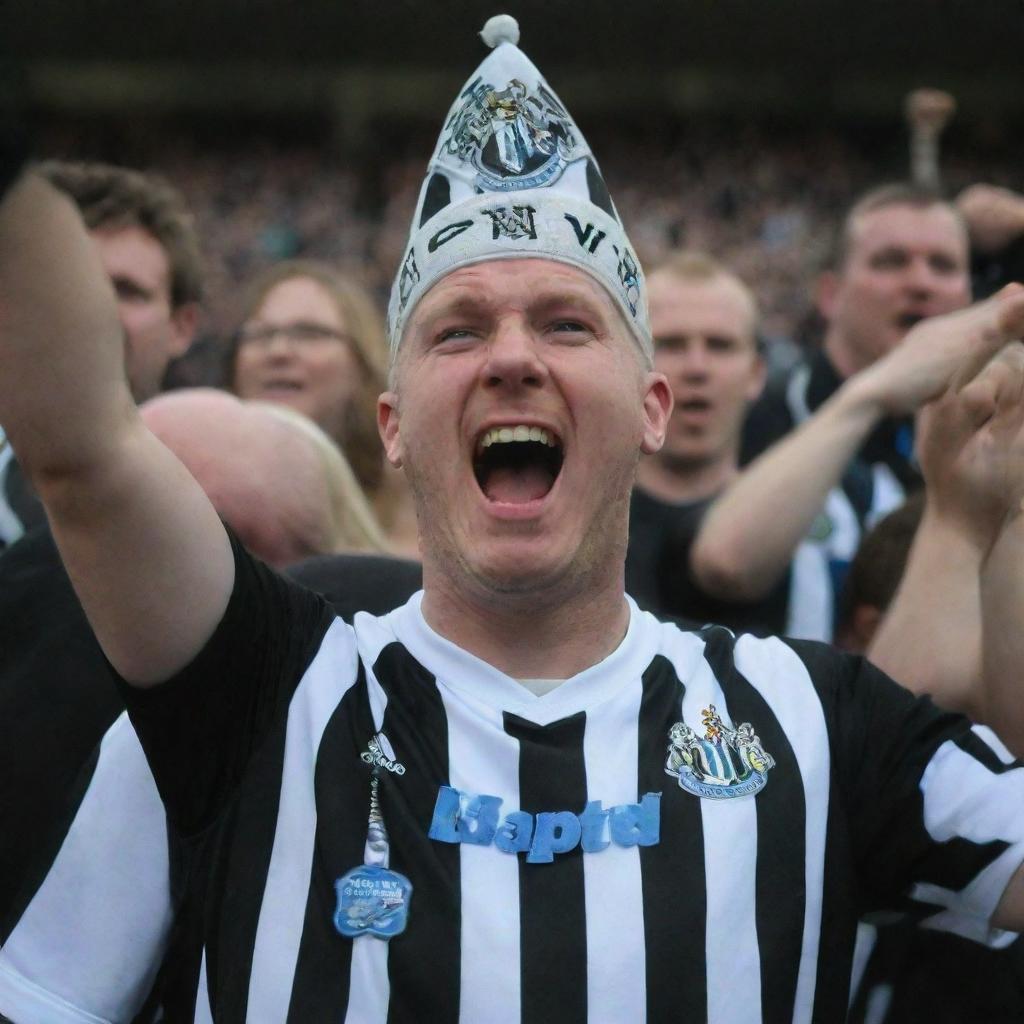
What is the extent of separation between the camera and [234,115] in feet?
66.6

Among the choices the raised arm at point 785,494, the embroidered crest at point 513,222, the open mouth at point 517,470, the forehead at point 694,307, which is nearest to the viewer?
the embroidered crest at point 513,222

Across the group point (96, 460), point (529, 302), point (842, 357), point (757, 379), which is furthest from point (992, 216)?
point (96, 460)

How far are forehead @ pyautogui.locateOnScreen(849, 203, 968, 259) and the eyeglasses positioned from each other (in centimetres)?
155

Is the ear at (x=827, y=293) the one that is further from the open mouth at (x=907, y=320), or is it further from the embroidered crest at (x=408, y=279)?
the embroidered crest at (x=408, y=279)

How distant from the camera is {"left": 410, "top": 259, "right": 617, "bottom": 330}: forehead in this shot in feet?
7.30

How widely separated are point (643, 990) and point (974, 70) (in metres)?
19.3

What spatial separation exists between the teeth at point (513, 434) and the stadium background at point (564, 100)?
47.6 ft

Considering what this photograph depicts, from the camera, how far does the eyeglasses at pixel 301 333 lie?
186 inches

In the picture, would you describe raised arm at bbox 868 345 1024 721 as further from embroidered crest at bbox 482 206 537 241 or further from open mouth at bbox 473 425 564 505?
embroidered crest at bbox 482 206 537 241

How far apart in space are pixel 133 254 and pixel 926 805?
103 inches

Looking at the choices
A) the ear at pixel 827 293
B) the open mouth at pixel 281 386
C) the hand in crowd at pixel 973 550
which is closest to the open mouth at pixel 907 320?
the ear at pixel 827 293

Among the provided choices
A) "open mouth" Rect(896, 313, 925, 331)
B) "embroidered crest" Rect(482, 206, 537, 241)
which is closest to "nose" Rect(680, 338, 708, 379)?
"open mouth" Rect(896, 313, 925, 331)

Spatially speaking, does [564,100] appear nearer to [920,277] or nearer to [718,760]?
[920,277]

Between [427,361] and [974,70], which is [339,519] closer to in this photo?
[427,361]
